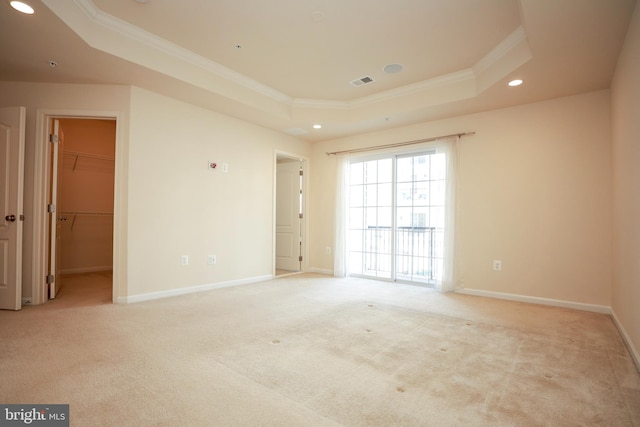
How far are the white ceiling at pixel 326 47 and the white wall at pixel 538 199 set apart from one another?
1.08 feet

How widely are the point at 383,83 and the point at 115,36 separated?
129 inches

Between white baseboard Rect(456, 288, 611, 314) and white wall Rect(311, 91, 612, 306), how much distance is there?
0.05 metres

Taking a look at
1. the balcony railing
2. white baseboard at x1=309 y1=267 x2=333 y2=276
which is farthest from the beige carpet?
white baseboard at x1=309 y1=267 x2=333 y2=276

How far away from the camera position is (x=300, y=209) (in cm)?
646

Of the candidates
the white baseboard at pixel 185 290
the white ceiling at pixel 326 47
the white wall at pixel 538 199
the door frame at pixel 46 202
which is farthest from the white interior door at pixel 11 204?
the white wall at pixel 538 199

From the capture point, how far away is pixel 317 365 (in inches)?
88.5

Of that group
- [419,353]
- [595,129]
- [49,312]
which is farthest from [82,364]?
[595,129]

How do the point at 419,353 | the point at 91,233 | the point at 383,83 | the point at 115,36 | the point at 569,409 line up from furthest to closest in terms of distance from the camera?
the point at 91,233, the point at 383,83, the point at 115,36, the point at 419,353, the point at 569,409

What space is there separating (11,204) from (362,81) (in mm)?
4566

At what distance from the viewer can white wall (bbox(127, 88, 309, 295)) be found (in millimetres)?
3975

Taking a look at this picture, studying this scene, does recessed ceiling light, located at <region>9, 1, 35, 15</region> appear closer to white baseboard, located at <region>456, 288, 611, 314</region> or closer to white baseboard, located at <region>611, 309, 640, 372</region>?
white baseboard, located at <region>611, 309, 640, 372</region>

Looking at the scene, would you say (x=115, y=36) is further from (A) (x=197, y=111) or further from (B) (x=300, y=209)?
(B) (x=300, y=209)

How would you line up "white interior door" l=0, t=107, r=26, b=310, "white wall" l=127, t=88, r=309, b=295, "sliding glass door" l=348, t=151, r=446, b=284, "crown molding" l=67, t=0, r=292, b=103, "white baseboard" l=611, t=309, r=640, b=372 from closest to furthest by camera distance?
"white baseboard" l=611, t=309, r=640, b=372 < "crown molding" l=67, t=0, r=292, b=103 < "white interior door" l=0, t=107, r=26, b=310 < "white wall" l=127, t=88, r=309, b=295 < "sliding glass door" l=348, t=151, r=446, b=284

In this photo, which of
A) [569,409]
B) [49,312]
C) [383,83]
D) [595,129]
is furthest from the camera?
[383,83]
